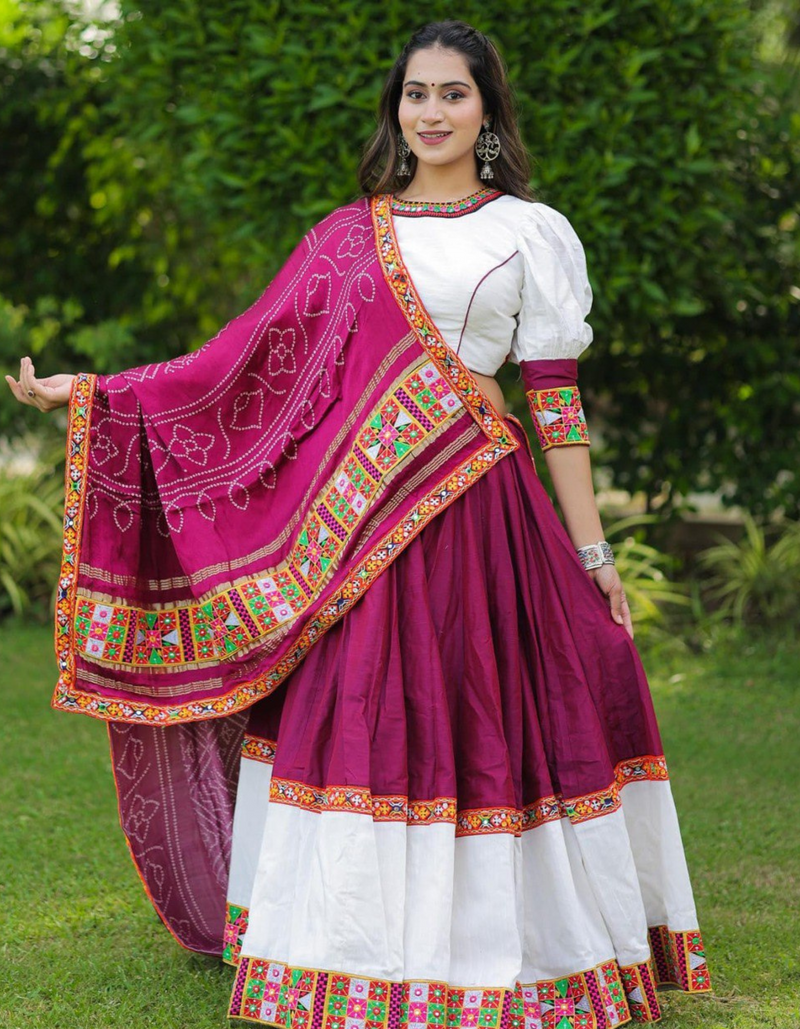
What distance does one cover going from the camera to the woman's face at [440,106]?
2688mm

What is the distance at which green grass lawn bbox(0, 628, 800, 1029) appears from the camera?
9.17 feet

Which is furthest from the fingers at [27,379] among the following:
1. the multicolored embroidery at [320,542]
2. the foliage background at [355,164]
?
the foliage background at [355,164]

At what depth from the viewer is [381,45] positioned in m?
4.62

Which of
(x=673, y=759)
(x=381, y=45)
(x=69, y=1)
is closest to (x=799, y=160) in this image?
(x=381, y=45)

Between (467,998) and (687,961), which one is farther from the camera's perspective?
(687,961)

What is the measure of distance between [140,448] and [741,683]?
3.12 meters

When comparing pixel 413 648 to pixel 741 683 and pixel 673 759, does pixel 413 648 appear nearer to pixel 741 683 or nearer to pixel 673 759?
pixel 673 759

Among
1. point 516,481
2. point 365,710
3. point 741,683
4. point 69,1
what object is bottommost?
point 741,683

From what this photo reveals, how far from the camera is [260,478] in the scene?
275 centimetres

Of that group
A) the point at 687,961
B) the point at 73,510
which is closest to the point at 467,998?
the point at 687,961

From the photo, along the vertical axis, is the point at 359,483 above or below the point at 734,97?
below

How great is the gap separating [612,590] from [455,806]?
0.54m

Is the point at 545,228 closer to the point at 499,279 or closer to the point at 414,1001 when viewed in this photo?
the point at 499,279

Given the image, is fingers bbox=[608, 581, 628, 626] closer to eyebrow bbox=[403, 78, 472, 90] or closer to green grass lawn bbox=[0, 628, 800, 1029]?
green grass lawn bbox=[0, 628, 800, 1029]
